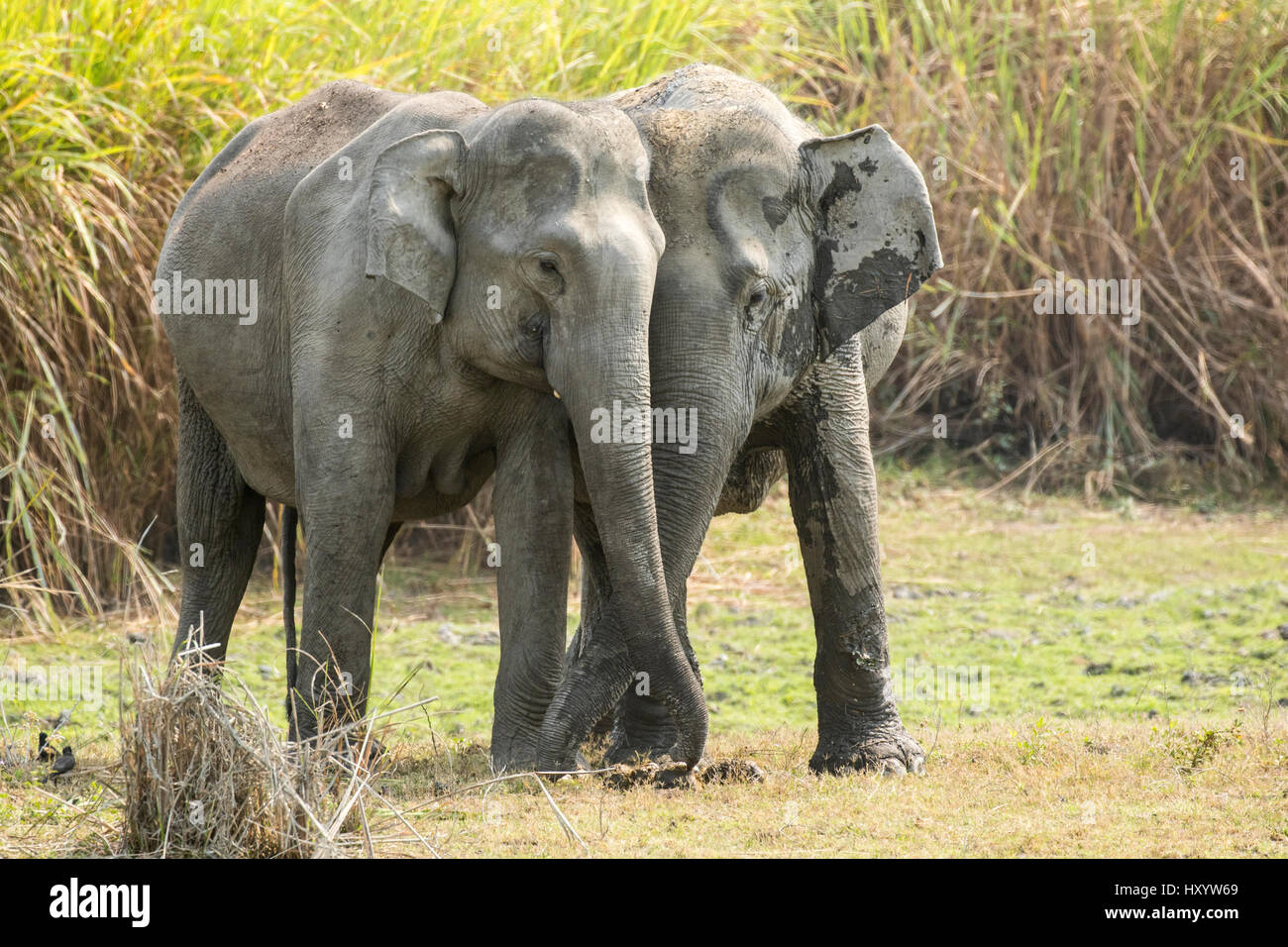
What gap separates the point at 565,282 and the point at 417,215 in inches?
23.3

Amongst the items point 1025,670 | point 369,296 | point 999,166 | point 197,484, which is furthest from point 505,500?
point 999,166

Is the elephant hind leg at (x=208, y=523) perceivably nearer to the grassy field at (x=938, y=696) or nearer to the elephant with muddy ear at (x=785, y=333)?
the grassy field at (x=938, y=696)

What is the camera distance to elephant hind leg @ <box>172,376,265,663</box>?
7812 millimetres

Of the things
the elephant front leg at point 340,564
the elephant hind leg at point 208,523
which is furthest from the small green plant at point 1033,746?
the elephant hind leg at point 208,523

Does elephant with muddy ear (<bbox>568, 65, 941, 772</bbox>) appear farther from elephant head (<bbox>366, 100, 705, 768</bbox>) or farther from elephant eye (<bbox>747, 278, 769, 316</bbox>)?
elephant head (<bbox>366, 100, 705, 768</bbox>)

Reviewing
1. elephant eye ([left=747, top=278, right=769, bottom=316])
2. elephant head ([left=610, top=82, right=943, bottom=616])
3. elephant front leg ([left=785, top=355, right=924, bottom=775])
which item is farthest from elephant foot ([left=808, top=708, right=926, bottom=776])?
elephant eye ([left=747, top=278, right=769, bottom=316])

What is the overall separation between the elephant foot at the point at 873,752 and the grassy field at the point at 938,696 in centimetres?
13

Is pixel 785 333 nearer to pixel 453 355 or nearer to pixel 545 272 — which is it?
pixel 545 272

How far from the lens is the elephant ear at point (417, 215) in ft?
20.4

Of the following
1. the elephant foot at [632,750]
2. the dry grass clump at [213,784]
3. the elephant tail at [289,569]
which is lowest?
the elephant foot at [632,750]

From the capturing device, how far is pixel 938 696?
877 cm

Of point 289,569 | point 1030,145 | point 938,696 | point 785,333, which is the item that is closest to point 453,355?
point 785,333

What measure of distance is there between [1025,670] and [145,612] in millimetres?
4636

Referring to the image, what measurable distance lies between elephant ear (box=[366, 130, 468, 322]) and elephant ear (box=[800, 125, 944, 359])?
1.29 meters
